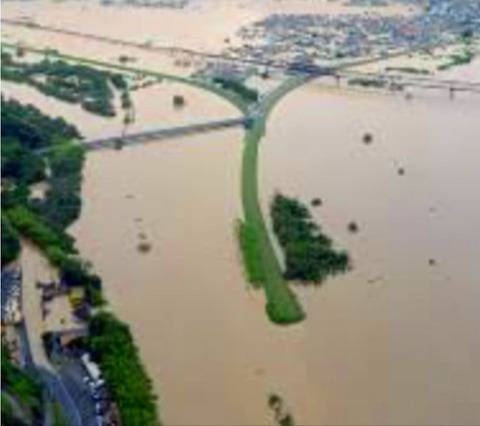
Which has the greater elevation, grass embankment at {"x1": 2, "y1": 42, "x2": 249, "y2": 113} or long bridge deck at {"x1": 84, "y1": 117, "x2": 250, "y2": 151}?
grass embankment at {"x1": 2, "y1": 42, "x2": 249, "y2": 113}

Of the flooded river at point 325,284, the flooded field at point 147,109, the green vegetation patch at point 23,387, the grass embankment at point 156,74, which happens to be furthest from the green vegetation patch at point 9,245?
the grass embankment at point 156,74

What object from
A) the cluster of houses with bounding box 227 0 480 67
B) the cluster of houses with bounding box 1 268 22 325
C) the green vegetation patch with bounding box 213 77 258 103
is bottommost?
the cluster of houses with bounding box 1 268 22 325

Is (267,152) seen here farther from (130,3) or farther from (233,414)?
(130,3)

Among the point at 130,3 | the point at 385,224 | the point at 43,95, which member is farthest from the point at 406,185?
the point at 130,3

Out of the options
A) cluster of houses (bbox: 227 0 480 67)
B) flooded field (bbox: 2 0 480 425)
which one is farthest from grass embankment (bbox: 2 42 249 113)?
cluster of houses (bbox: 227 0 480 67)

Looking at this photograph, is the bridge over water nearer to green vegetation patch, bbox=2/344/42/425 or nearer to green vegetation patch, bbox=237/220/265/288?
green vegetation patch, bbox=237/220/265/288

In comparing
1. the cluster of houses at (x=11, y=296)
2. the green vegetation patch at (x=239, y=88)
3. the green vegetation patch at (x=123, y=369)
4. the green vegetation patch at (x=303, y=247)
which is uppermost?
the green vegetation patch at (x=239, y=88)

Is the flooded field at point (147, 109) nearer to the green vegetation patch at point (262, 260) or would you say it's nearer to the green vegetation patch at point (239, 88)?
the green vegetation patch at point (239, 88)
